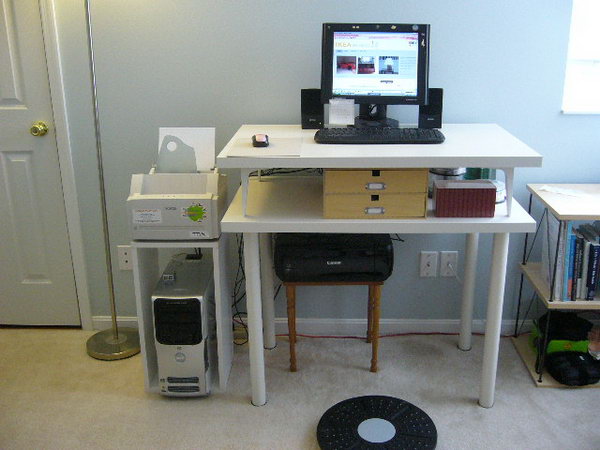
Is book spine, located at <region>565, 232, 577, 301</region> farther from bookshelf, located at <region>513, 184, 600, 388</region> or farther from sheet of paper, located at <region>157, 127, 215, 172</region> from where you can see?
sheet of paper, located at <region>157, 127, 215, 172</region>

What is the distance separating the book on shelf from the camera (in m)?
2.28

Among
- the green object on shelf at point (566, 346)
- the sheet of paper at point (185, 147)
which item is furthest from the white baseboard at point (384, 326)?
the sheet of paper at point (185, 147)

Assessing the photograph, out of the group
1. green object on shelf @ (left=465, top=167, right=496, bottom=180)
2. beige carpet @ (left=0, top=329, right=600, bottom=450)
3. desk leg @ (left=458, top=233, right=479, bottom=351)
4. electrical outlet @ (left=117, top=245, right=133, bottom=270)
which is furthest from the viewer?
electrical outlet @ (left=117, top=245, right=133, bottom=270)

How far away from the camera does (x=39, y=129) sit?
255 cm

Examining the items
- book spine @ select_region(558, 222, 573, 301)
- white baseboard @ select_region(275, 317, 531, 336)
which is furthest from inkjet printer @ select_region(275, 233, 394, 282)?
book spine @ select_region(558, 222, 573, 301)

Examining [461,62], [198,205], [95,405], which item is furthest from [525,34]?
[95,405]

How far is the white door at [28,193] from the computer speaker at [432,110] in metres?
1.48

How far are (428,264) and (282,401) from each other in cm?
87

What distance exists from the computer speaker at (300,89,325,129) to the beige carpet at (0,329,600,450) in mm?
972

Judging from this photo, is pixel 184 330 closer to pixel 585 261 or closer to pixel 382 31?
pixel 382 31

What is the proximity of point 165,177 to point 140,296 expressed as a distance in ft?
1.46

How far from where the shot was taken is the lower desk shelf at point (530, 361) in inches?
94.3

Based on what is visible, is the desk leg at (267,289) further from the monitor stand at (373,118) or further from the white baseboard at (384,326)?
the monitor stand at (373,118)

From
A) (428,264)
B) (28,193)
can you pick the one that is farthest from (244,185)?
(28,193)
